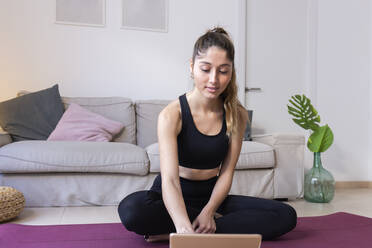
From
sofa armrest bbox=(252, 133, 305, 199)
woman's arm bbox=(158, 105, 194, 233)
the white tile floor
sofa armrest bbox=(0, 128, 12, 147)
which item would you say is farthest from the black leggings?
sofa armrest bbox=(0, 128, 12, 147)

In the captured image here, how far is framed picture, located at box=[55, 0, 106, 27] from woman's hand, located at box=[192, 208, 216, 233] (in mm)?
2480

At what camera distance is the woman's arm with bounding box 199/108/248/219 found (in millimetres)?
1521

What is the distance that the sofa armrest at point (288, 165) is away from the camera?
286 cm

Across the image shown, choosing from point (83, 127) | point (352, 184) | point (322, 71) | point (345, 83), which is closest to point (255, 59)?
point (322, 71)

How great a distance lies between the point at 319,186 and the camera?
2.84 metres

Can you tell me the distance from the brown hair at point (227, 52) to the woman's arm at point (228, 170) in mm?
44

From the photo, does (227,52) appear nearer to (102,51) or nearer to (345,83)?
(102,51)

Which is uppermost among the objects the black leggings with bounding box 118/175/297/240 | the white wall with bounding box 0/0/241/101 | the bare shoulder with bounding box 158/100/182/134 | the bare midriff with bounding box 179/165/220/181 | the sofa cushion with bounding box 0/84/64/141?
A: the white wall with bounding box 0/0/241/101

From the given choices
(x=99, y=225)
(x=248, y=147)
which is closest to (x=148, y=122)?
(x=248, y=147)

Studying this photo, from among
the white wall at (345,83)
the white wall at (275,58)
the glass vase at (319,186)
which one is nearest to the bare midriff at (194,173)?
the glass vase at (319,186)

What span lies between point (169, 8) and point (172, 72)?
0.61m

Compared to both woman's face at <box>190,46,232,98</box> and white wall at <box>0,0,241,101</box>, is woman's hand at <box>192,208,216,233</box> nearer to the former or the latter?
woman's face at <box>190,46,232,98</box>

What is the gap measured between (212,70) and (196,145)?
33 centimetres

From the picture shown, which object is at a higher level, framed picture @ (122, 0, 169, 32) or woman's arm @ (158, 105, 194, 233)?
framed picture @ (122, 0, 169, 32)
